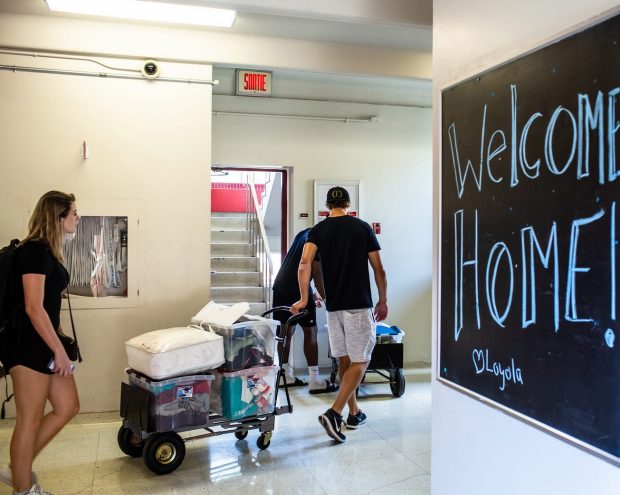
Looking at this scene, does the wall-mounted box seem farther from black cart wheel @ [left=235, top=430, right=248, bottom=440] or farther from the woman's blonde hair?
the woman's blonde hair

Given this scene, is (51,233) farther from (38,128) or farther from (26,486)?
(38,128)

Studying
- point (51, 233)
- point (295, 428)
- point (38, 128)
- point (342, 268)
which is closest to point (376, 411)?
point (295, 428)

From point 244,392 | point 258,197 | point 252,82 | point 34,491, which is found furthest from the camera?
point 258,197

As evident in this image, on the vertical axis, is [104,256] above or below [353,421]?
above

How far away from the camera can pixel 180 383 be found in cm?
327

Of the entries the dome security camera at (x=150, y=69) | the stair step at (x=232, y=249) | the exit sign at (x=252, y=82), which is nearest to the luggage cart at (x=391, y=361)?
the exit sign at (x=252, y=82)

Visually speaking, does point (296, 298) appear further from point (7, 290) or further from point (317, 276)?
point (7, 290)

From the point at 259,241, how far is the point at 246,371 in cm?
399

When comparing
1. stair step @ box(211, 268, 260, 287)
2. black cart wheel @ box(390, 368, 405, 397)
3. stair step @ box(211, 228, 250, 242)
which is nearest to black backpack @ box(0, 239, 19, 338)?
black cart wheel @ box(390, 368, 405, 397)

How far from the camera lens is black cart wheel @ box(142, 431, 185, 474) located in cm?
325

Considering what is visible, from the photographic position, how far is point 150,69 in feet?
14.9

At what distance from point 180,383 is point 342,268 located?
51.5 inches

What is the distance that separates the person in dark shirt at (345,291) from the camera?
12.4 feet

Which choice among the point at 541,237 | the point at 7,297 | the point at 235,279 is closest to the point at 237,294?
the point at 235,279
